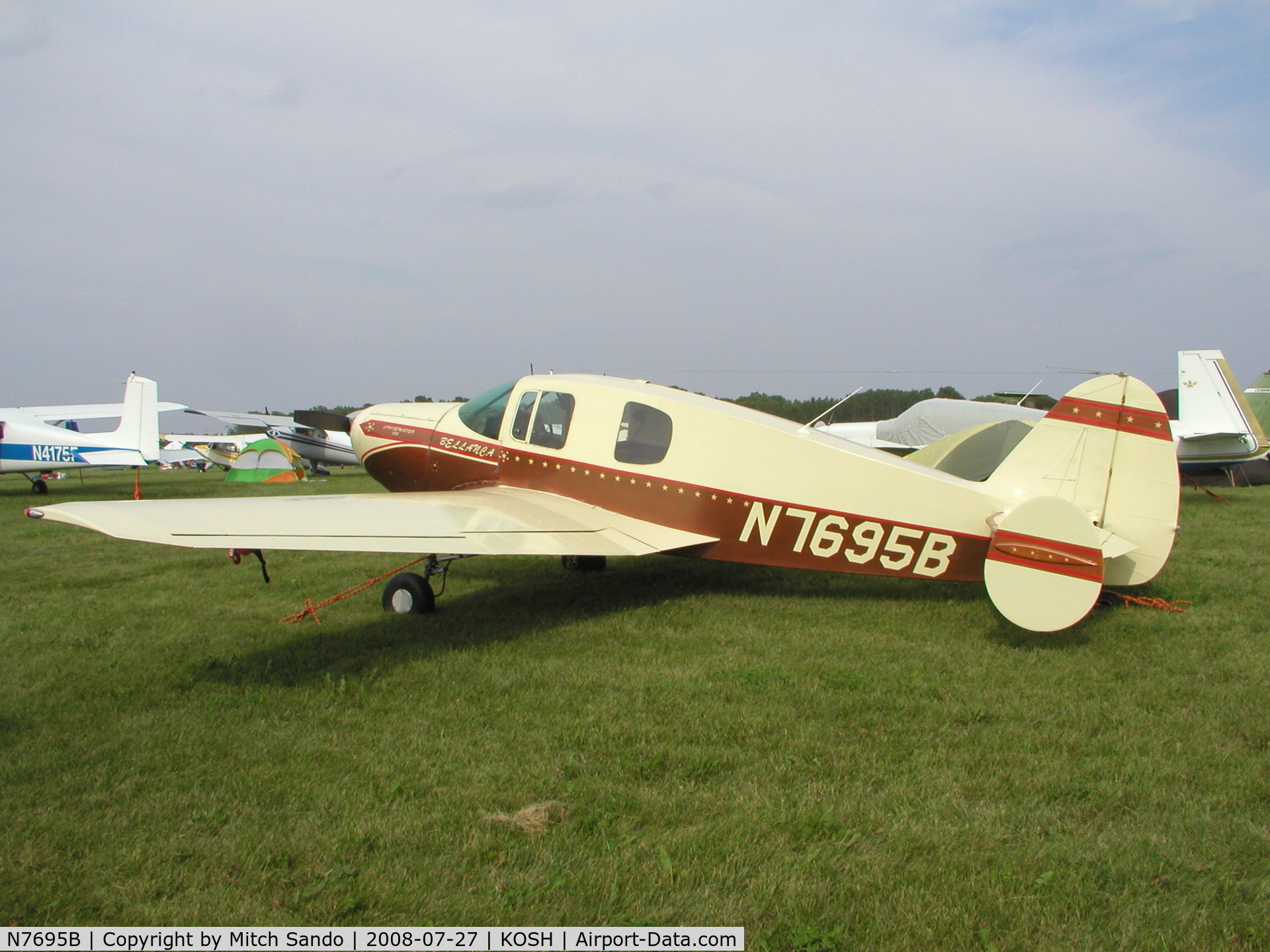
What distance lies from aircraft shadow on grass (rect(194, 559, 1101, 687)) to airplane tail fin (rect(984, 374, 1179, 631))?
1.63 ft

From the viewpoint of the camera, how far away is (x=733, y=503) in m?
6.81

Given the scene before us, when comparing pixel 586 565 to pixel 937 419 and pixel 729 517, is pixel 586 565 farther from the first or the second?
pixel 937 419

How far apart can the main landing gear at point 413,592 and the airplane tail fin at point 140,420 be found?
65.9 feet

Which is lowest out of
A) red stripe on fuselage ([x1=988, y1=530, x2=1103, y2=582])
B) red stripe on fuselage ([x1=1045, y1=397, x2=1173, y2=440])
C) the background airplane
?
red stripe on fuselage ([x1=988, y1=530, x2=1103, y2=582])

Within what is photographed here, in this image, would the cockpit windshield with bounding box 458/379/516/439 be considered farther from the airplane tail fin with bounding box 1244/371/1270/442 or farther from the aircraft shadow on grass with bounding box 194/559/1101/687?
the airplane tail fin with bounding box 1244/371/1270/442

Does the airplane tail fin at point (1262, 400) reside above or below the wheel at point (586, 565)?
above

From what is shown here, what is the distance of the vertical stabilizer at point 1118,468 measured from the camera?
5738 millimetres

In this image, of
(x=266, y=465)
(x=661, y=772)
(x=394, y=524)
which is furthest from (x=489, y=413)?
(x=266, y=465)

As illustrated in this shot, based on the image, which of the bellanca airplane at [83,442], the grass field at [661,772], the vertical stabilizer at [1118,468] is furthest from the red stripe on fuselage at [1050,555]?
the bellanca airplane at [83,442]

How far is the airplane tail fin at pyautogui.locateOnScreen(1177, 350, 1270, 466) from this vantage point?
1694cm

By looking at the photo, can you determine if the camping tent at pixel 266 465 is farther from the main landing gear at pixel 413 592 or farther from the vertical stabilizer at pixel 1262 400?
the vertical stabilizer at pixel 1262 400

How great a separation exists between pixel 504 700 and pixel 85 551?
8871mm

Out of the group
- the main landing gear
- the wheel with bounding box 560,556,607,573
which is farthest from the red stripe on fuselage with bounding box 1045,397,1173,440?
the main landing gear
